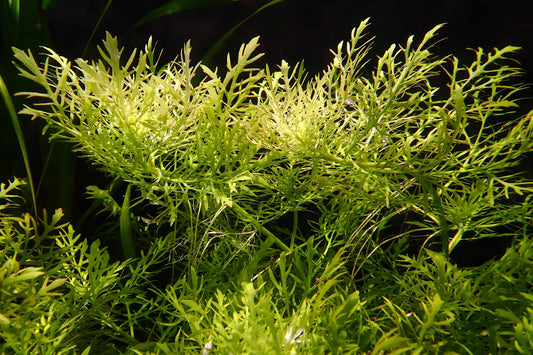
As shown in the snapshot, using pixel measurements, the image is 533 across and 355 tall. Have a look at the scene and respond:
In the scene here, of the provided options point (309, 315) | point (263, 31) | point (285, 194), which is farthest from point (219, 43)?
point (309, 315)

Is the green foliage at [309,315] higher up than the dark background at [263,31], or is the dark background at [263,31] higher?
the dark background at [263,31]

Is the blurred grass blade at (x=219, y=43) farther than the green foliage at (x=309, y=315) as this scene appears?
Yes

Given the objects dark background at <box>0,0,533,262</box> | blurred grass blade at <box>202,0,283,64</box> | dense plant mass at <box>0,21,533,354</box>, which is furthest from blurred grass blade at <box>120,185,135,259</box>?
blurred grass blade at <box>202,0,283,64</box>

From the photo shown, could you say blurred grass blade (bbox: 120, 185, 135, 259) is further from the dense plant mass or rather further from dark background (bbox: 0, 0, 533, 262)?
dark background (bbox: 0, 0, 533, 262)

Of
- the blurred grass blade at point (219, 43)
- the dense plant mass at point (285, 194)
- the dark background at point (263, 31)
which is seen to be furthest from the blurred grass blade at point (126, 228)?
the blurred grass blade at point (219, 43)

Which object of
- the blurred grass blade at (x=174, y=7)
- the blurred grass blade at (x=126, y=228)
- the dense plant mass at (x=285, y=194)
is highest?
the blurred grass blade at (x=174, y=7)

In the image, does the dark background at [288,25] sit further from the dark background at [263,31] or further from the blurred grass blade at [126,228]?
the blurred grass blade at [126,228]

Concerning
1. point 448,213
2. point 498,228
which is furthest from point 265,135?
point 498,228

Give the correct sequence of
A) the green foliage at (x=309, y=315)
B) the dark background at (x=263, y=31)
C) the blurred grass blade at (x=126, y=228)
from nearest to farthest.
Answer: the green foliage at (x=309, y=315)
the blurred grass blade at (x=126, y=228)
the dark background at (x=263, y=31)

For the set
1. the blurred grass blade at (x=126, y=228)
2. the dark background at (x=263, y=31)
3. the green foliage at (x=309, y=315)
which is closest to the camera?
the green foliage at (x=309, y=315)

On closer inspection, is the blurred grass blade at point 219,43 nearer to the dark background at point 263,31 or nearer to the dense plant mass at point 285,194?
the dark background at point 263,31
